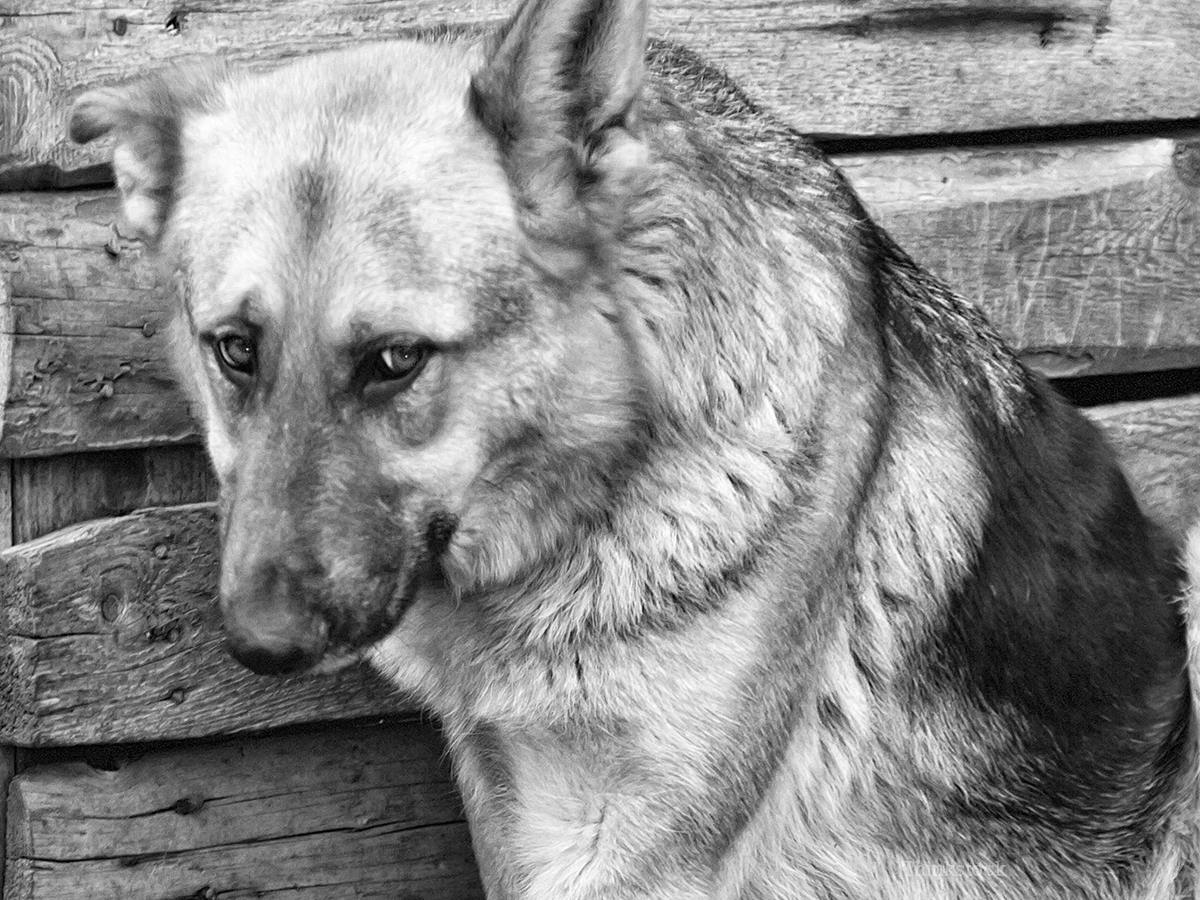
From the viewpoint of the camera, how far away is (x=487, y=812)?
281 centimetres

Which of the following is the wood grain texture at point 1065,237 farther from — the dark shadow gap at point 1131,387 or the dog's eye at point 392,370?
the dog's eye at point 392,370

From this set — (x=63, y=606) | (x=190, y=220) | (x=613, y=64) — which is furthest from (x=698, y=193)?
(x=63, y=606)

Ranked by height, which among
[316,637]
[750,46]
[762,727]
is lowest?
[762,727]

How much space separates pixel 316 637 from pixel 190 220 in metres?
0.74

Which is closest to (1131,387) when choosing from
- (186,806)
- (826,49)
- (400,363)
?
(826,49)

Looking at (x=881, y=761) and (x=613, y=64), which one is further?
(x=881, y=761)

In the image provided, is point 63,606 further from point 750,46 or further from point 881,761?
point 750,46

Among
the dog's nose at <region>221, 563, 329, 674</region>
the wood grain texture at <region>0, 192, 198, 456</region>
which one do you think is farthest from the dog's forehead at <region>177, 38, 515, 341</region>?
the wood grain texture at <region>0, 192, 198, 456</region>

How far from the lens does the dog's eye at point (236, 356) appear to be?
2.19 metres

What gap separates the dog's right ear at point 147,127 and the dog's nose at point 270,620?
76cm

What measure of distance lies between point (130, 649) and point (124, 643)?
0.06 feet

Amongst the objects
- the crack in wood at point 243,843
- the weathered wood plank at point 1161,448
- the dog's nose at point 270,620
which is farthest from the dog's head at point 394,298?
the weathered wood plank at point 1161,448

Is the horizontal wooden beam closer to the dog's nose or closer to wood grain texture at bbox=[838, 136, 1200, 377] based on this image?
the dog's nose

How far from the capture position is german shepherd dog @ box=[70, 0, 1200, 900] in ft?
7.00
